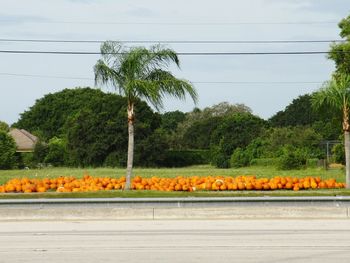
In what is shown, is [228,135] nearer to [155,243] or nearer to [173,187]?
[173,187]

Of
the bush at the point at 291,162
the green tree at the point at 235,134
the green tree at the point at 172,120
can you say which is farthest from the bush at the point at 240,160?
the green tree at the point at 172,120

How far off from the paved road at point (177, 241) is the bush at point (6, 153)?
4379 centimetres

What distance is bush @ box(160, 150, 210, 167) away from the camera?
73887 mm

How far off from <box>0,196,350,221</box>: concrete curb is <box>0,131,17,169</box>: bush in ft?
139

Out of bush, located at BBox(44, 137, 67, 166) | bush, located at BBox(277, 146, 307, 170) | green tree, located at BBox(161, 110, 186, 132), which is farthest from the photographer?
green tree, located at BBox(161, 110, 186, 132)

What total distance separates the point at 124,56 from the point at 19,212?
6911mm

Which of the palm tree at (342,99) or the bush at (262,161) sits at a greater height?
the palm tree at (342,99)

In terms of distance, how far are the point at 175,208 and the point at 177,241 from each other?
211 inches

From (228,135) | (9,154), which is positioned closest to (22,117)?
(228,135)

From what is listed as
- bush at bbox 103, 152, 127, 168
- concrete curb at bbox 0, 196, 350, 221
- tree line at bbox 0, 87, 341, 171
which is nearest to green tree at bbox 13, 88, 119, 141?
tree line at bbox 0, 87, 341, 171

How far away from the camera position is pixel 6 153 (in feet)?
204

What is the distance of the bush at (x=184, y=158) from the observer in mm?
73887

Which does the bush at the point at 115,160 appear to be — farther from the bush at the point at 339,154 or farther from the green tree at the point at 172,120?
the green tree at the point at 172,120

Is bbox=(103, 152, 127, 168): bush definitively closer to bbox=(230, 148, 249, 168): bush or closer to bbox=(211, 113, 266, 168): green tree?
bbox=(211, 113, 266, 168): green tree
